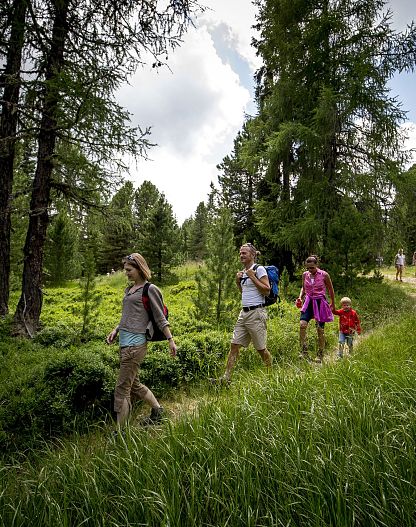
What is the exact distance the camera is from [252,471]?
2225 millimetres

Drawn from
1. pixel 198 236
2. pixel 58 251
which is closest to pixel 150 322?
pixel 58 251

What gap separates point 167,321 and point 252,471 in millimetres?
1867

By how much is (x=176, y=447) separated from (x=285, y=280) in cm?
1054

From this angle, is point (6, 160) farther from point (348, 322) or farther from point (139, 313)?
point (348, 322)

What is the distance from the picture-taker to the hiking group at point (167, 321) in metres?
3.78

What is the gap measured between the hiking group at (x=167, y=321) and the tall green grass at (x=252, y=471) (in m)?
0.72

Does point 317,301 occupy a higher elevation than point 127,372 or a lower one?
higher

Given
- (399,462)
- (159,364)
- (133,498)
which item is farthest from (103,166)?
(399,462)

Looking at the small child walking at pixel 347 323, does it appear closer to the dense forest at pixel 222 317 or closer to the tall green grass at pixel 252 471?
the dense forest at pixel 222 317

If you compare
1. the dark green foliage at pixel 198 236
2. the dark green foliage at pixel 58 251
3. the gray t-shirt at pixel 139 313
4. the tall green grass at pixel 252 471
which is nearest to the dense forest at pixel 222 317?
the tall green grass at pixel 252 471

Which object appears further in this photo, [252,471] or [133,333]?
[133,333]

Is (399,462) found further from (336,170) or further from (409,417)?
(336,170)

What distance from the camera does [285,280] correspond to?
12.6 m

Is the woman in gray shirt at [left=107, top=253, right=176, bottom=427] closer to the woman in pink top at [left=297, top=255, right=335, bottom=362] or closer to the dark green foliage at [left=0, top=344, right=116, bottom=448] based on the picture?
the dark green foliage at [left=0, top=344, right=116, bottom=448]
